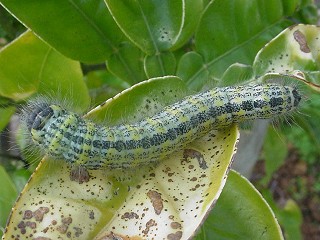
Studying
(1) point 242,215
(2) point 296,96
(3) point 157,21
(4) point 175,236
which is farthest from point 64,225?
(2) point 296,96

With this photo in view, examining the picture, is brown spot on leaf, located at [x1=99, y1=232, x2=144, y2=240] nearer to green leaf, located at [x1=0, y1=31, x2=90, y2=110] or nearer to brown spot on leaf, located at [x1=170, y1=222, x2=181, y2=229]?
brown spot on leaf, located at [x1=170, y1=222, x2=181, y2=229]

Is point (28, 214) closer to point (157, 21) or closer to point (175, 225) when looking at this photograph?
point (175, 225)

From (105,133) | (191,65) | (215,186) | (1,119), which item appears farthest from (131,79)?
(215,186)

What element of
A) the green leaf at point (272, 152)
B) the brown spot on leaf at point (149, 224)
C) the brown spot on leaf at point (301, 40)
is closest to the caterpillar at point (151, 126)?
the brown spot on leaf at point (301, 40)

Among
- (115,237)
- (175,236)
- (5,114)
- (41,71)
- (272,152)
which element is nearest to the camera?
(175,236)

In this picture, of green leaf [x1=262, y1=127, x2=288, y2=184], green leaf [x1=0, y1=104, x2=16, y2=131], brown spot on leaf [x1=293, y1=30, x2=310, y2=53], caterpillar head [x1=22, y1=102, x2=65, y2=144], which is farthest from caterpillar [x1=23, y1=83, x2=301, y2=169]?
green leaf [x1=262, y1=127, x2=288, y2=184]

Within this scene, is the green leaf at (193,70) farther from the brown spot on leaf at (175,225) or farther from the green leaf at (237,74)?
the brown spot on leaf at (175,225)

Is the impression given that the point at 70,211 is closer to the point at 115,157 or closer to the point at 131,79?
the point at 115,157
